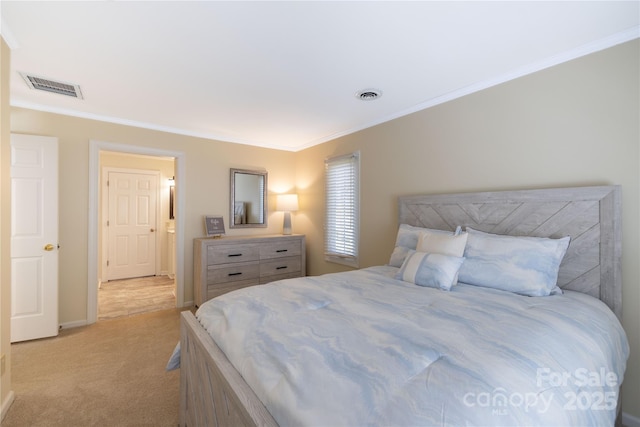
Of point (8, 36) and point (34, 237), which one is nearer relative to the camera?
point (8, 36)

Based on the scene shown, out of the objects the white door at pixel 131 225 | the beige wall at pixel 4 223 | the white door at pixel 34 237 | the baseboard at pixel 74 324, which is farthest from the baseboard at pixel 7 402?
the white door at pixel 131 225

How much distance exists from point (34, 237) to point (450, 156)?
4.21m

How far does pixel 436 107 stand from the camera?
2.79 m

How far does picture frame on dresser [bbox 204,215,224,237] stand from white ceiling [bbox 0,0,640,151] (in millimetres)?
1516

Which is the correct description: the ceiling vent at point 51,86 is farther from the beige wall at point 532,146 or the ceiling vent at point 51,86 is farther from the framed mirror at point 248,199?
the beige wall at point 532,146

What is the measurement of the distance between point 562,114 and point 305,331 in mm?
2341

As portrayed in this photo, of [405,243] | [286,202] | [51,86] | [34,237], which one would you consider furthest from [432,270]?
[34,237]

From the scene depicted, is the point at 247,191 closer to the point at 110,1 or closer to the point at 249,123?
the point at 249,123

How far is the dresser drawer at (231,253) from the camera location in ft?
11.8

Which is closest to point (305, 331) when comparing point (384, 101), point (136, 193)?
point (384, 101)

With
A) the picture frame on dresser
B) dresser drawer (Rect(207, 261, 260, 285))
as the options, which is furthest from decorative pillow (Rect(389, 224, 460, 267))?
the picture frame on dresser

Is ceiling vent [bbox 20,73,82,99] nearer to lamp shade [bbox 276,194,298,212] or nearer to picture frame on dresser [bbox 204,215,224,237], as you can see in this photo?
picture frame on dresser [bbox 204,215,224,237]

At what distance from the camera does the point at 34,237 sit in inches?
112

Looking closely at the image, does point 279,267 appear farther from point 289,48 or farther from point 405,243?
point 289,48
